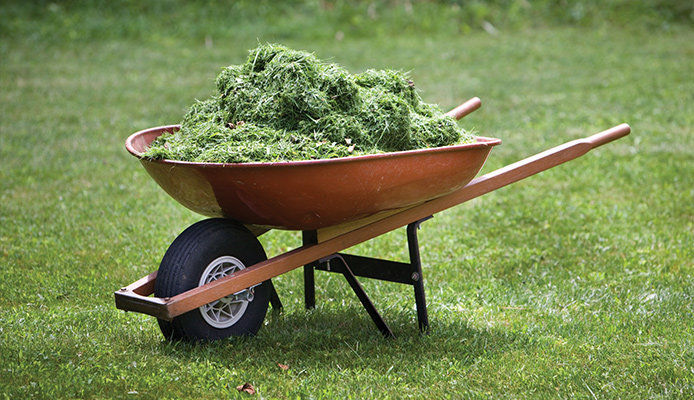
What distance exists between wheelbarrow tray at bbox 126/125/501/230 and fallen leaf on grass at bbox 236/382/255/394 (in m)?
0.67

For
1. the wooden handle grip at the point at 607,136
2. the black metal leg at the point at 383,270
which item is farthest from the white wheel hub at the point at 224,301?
the wooden handle grip at the point at 607,136

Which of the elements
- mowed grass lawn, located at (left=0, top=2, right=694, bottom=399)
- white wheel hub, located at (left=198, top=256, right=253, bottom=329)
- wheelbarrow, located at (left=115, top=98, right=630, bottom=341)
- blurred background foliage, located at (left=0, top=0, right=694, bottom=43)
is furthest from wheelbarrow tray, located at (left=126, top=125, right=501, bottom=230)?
blurred background foliage, located at (left=0, top=0, right=694, bottom=43)

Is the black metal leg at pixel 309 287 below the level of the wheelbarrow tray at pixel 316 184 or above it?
below

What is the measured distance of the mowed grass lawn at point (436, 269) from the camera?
10.5 ft

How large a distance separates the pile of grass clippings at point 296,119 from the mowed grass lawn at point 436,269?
44 cm

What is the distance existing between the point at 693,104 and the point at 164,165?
7267mm

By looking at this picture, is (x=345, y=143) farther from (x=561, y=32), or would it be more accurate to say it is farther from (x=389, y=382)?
(x=561, y=32)

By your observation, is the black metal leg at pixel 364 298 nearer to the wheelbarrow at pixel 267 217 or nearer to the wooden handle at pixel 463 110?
the wheelbarrow at pixel 267 217

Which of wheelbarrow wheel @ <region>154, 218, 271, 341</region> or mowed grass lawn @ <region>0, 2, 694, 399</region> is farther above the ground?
wheelbarrow wheel @ <region>154, 218, 271, 341</region>

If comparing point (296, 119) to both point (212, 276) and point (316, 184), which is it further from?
point (212, 276)

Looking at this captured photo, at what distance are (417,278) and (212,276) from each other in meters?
0.97

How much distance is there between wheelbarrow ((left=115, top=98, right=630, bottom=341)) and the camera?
3.11m

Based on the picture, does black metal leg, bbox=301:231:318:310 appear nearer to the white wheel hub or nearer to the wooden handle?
the white wheel hub

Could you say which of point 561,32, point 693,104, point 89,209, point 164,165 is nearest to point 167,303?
point 164,165
